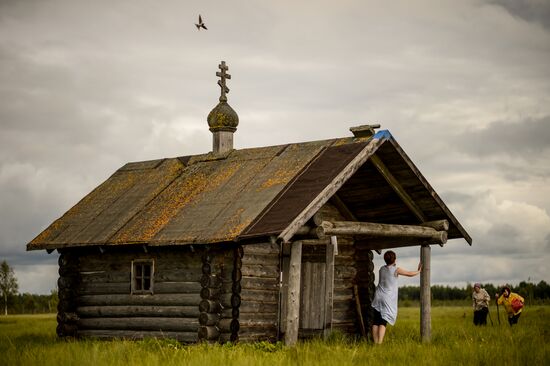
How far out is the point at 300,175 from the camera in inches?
746

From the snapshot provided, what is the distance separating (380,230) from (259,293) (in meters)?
3.16

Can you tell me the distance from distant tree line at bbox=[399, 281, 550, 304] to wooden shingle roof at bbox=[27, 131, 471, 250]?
21.5 meters

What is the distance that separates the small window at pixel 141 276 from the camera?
20.6m

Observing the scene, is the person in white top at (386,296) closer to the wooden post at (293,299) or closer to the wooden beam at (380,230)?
the wooden beam at (380,230)

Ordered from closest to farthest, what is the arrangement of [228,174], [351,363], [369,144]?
1. [351,363]
2. [369,144]
3. [228,174]

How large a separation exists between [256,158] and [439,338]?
6650 mm

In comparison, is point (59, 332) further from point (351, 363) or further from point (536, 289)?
point (536, 289)

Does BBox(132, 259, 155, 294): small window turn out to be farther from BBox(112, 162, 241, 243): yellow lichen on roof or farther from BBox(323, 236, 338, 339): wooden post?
BBox(323, 236, 338, 339): wooden post

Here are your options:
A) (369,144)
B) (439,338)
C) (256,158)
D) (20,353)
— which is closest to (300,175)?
(369,144)

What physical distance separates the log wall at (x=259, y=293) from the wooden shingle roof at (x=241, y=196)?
1101 mm

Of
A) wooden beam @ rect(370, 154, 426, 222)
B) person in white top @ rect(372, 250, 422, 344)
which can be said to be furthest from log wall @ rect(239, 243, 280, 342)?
wooden beam @ rect(370, 154, 426, 222)

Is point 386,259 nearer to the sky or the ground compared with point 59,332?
nearer to the sky

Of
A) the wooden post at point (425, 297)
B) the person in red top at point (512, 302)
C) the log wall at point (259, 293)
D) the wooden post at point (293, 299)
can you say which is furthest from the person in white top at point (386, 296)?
the person in red top at point (512, 302)

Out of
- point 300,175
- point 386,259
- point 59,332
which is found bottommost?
point 59,332
